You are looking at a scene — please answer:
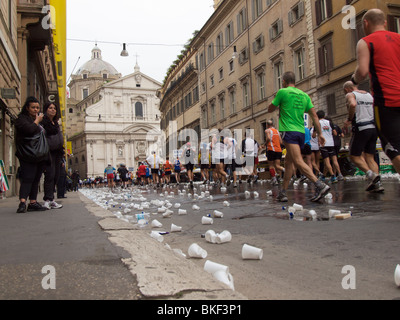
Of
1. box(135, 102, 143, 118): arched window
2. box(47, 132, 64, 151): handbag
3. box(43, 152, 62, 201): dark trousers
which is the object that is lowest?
box(43, 152, 62, 201): dark trousers

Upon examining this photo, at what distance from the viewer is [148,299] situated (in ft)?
5.61

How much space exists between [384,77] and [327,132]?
6.92m

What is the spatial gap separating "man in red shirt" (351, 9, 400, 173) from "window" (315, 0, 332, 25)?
1915 centimetres

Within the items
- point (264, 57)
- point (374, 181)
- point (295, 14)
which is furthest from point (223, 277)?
point (264, 57)

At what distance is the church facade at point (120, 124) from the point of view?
81750 mm

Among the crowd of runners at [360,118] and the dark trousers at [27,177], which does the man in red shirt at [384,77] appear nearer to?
the crowd of runners at [360,118]

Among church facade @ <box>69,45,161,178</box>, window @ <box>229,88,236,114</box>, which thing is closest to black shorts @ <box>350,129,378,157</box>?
window @ <box>229,88,236,114</box>

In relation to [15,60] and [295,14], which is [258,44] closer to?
[295,14]

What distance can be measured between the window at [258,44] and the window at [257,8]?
1562 mm

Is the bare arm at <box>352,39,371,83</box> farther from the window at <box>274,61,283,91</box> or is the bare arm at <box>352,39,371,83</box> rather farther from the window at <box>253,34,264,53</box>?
the window at <box>253,34,264,53</box>

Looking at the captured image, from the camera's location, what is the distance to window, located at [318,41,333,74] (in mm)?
21484

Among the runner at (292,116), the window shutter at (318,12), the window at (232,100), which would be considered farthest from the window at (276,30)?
the runner at (292,116)

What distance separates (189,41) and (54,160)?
38032 millimetres

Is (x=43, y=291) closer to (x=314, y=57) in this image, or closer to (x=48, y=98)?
(x=314, y=57)
